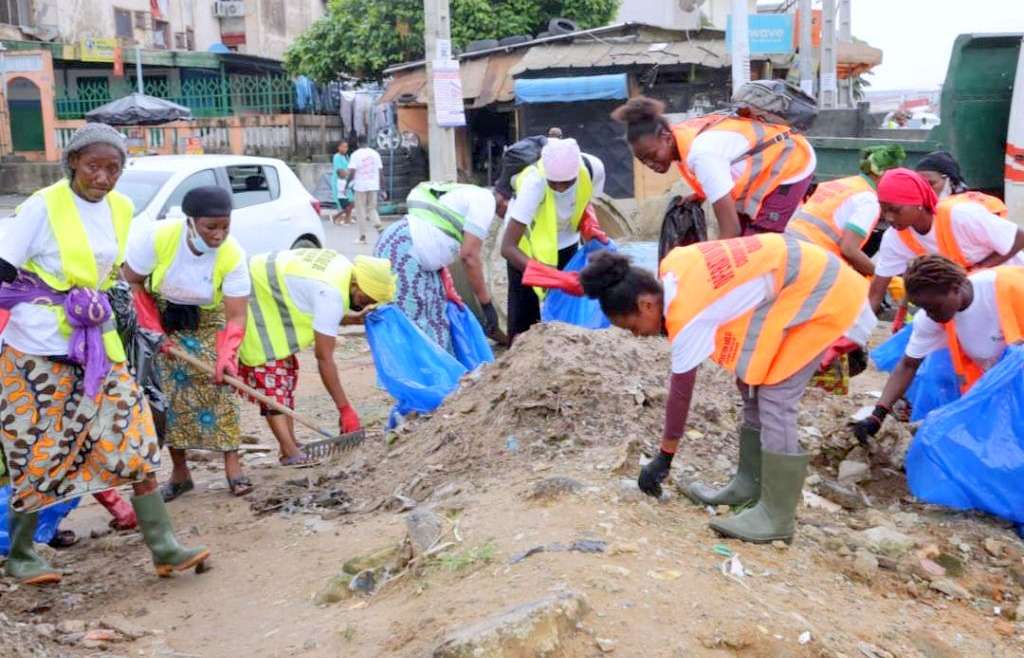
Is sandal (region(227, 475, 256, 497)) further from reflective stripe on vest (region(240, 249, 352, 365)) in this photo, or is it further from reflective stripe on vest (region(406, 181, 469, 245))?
reflective stripe on vest (region(406, 181, 469, 245))

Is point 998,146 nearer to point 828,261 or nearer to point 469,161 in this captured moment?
point 828,261

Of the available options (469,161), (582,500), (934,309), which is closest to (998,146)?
(934,309)

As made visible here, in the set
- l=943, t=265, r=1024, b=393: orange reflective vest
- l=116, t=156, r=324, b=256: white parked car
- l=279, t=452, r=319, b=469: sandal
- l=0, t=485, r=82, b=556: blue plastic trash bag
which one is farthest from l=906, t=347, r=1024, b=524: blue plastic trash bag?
l=116, t=156, r=324, b=256: white parked car

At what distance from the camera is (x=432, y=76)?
36.9ft

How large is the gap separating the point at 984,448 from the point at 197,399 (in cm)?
321

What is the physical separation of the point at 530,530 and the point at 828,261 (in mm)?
1234

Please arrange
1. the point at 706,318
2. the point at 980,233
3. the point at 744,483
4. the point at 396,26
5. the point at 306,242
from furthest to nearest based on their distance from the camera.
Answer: the point at 396,26 < the point at 306,242 < the point at 980,233 < the point at 744,483 < the point at 706,318

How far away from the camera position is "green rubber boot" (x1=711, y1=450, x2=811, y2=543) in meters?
3.57

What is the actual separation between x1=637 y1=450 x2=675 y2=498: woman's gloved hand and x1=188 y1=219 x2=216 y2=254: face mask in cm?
213

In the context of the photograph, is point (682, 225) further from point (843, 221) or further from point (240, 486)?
point (240, 486)

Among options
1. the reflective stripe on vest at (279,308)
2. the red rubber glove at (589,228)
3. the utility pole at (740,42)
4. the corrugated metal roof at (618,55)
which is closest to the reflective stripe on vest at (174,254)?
the reflective stripe on vest at (279,308)

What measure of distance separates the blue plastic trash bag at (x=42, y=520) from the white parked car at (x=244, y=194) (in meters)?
5.18

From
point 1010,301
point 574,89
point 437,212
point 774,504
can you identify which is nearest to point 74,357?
point 774,504

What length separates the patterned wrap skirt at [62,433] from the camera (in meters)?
3.83
